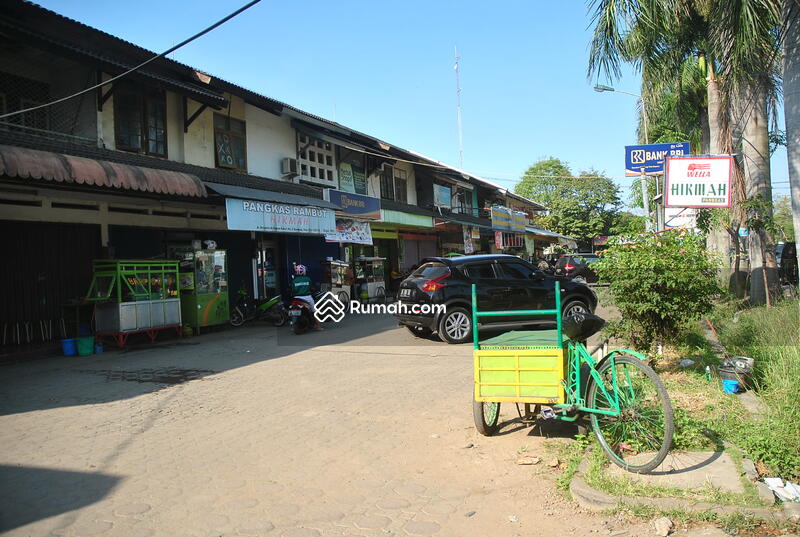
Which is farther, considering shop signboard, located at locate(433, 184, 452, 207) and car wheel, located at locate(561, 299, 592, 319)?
shop signboard, located at locate(433, 184, 452, 207)

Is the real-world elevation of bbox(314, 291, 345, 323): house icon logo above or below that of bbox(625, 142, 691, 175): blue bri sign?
below

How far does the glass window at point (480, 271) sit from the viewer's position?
1058 cm

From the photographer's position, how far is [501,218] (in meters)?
31.1

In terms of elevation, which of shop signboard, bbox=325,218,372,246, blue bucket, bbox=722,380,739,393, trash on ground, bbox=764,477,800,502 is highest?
shop signboard, bbox=325,218,372,246

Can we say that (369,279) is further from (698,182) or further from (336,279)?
(698,182)

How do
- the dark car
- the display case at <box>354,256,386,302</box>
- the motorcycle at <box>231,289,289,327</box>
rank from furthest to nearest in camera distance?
the dark car → the display case at <box>354,256,386,302</box> → the motorcycle at <box>231,289,289,327</box>

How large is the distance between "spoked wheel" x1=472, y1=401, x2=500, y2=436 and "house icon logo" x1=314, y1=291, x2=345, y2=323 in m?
10.3

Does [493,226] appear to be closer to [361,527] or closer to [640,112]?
[640,112]

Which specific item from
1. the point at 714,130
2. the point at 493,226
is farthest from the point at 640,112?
the point at 714,130

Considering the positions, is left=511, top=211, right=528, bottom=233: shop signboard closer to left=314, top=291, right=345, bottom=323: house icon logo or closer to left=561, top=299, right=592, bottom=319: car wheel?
left=314, top=291, right=345, bottom=323: house icon logo

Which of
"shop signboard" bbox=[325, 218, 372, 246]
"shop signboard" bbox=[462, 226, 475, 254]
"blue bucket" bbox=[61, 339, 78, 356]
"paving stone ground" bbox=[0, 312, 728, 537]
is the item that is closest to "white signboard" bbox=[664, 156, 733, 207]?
"paving stone ground" bbox=[0, 312, 728, 537]

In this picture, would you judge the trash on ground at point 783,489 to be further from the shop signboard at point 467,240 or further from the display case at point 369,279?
the shop signboard at point 467,240

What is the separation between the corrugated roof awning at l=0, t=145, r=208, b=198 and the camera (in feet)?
25.6

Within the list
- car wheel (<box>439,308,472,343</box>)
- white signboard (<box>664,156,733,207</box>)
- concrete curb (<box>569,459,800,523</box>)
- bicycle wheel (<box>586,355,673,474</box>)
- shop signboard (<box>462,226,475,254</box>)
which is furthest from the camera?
shop signboard (<box>462,226,475,254</box>)
